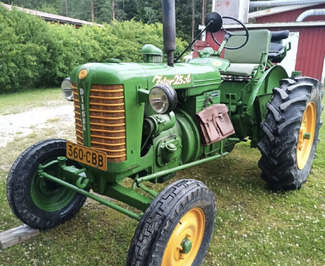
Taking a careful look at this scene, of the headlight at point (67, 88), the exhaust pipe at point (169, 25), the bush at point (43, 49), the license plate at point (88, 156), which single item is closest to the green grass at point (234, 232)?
the license plate at point (88, 156)

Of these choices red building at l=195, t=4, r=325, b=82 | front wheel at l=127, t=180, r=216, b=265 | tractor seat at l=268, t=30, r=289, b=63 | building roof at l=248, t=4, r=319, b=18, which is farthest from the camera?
building roof at l=248, t=4, r=319, b=18

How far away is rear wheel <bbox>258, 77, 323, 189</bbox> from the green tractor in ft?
0.03

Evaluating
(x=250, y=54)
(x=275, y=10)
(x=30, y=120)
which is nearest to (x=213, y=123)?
(x=250, y=54)

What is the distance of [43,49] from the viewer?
12.7 meters

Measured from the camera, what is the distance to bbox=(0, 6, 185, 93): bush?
11641 mm

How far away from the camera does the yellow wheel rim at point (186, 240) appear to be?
2111 mm

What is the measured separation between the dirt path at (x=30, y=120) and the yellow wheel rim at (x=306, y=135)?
4680 mm

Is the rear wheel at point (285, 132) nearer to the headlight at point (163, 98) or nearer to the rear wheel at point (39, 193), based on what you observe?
the headlight at point (163, 98)

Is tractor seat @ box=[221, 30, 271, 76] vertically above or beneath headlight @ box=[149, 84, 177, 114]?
above

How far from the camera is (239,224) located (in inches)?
120

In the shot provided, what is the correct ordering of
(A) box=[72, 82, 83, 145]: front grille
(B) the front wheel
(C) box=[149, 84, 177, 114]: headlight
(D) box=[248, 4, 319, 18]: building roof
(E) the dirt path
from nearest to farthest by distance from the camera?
(B) the front wheel
(C) box=[149, 84, 177, 114]: headlight
(A) box=[72, 82, 83, 145]: front grille
(E) the dirt path
(D) box=[248, 4, 319, 18]: building roof

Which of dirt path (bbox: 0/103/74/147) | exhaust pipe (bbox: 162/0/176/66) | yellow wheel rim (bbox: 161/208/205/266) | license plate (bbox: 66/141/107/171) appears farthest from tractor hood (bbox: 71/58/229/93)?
dirt path (bbox: 0/103/74/147)

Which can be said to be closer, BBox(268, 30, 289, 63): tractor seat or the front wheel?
the front wheel

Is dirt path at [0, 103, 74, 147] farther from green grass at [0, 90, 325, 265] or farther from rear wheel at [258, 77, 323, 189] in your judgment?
rear wheel at [258, 77, 323, 189]
